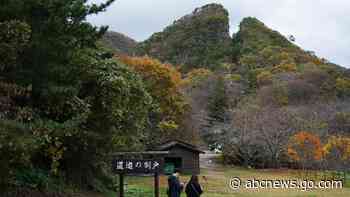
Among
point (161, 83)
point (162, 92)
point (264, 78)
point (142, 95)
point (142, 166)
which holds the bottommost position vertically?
point (142, 166)

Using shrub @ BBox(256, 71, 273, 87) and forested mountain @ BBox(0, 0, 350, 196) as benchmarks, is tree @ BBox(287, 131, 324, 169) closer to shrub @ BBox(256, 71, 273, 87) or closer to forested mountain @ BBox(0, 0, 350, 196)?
forested mountain @ BBox(0, 0, 350, 196)

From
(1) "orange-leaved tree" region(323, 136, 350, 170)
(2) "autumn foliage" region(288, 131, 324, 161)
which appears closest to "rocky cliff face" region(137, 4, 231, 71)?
(2) "autumn foliage" region(288, 131, 324, 161)

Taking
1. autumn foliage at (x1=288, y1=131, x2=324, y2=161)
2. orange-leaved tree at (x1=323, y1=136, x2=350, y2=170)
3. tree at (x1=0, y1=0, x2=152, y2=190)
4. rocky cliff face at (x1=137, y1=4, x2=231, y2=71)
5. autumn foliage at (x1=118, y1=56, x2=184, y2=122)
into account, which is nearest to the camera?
tree at (x1=0, y1=0, x2=152, y2=190)

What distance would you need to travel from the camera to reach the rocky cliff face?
73.5 meters

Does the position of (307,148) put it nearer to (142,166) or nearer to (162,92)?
(162,92)

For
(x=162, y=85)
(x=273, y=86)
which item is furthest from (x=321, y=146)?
(x=273, y=86)

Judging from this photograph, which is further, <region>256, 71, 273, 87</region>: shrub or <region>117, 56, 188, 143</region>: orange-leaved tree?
<region>256, 71, 273, 87</region>: shrub

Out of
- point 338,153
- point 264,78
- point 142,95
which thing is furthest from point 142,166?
point 264,78

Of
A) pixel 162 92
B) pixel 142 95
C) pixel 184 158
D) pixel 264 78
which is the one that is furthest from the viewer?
pixel 264 78

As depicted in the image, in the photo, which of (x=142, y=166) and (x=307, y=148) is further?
(x=307, y=148)

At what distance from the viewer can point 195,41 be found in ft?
252

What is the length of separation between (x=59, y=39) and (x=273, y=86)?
4292 cm

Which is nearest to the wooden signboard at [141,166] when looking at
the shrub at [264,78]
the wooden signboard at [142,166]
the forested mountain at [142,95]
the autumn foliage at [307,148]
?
the wooden signboard at [142,166]

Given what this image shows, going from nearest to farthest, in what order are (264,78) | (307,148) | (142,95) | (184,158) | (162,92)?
(142,95) → (162,92) → (184,158) → (307,148) → (264,78)
